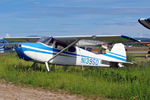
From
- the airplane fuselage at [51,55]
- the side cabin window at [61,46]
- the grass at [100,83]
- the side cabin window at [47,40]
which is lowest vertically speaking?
the grass at [100,83]

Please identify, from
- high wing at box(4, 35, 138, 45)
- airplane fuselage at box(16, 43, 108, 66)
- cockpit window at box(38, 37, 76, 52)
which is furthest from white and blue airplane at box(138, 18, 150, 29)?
cockpit window at box(38, 37, 76, 52)

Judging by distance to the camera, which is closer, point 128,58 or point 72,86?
point 72,86

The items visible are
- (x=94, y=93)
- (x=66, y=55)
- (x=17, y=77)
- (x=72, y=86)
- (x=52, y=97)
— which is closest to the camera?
(x=52, y=97)

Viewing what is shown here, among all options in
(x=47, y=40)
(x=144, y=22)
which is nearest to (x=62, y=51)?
(x=47, y=40)

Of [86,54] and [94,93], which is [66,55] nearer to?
[86,54]

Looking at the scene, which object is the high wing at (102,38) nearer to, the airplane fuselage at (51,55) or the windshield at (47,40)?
the windshield at (47,40)

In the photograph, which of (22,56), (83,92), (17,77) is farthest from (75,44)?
(83,92)

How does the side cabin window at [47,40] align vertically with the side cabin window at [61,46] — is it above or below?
above

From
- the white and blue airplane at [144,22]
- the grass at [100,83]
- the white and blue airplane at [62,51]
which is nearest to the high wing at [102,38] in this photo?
the white and blue airplane at [62,51]

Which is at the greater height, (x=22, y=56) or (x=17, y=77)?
(x=22, y=56)

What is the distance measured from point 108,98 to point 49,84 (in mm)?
2323

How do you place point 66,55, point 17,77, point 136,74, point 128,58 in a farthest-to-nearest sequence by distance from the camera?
point 128,58 → point 66,55 → point 17,77 → point 136,74

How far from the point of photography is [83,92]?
6.60 metres

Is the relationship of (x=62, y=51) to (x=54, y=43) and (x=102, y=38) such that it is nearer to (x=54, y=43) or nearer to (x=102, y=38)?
(x=54, y=43)
